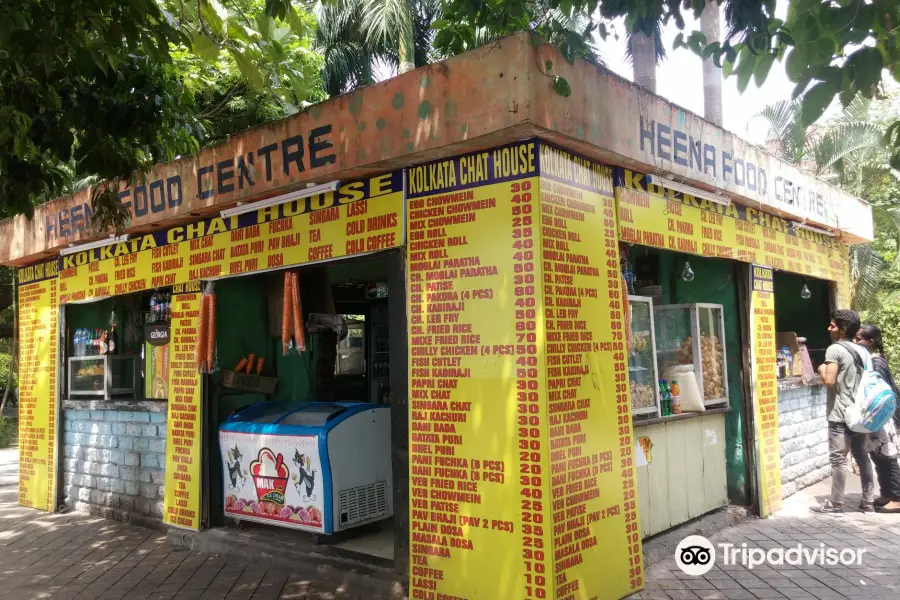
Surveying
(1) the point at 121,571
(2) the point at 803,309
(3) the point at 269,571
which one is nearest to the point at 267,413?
(3) the point at 269,571

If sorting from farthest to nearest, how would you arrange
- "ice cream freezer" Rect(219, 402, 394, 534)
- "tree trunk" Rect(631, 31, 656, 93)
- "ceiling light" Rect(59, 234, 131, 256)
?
"tree trunk" Rect(631, 31, 656, 93) < "ceiling light" Rect(59, 234, 131, 256) < "ice cream freezer" Rect(219, 402, 394, 534)

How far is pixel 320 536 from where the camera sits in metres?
5.66

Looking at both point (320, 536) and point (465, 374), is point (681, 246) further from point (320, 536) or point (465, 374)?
point (320, 536)

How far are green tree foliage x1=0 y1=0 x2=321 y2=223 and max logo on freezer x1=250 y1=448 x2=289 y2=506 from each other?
2.31m

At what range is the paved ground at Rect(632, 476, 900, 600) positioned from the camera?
468cm

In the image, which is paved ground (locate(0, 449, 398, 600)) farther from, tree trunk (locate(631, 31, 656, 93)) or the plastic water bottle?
tree trunk (locate(631, 31, 656, 93))

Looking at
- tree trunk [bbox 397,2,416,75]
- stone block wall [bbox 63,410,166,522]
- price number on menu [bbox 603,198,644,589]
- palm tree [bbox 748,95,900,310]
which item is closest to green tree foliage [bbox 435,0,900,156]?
price number on menu [bbox 603,198,644,589]

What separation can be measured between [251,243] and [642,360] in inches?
139

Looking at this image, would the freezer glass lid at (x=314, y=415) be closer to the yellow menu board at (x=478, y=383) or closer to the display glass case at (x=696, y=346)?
the yellow menu board at (x=478, y=383)

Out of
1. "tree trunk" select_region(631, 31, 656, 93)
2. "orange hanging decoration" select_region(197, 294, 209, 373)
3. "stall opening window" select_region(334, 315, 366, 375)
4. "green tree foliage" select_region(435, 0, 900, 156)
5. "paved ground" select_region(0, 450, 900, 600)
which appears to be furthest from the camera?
"tree trunk" select_region(631, 31, 656, 93)

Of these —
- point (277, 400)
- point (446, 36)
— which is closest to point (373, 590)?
point (277, 400)

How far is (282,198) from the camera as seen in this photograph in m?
5.60

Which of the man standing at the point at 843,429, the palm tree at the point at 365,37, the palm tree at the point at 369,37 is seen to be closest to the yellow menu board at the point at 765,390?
the man standing at the point at 843,429

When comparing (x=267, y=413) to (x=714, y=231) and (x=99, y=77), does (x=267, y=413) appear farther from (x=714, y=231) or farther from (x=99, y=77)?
(x=714, y=231)
